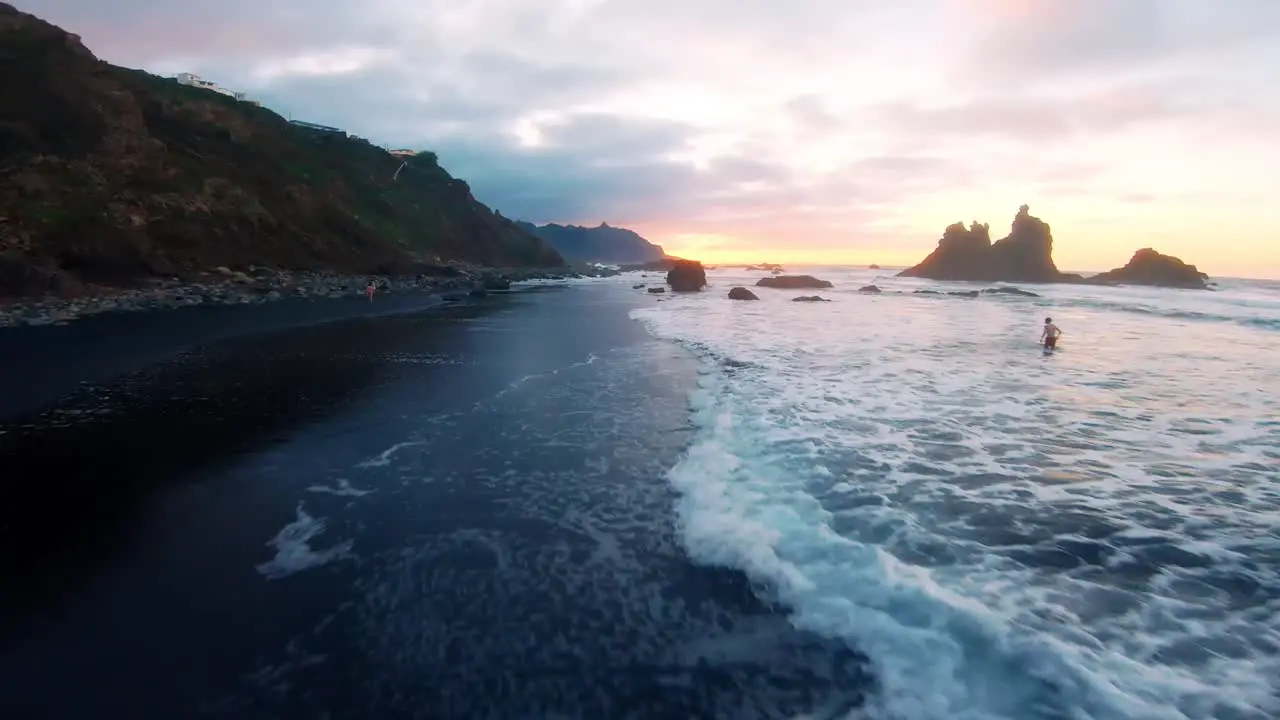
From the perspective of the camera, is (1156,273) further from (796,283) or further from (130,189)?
(130,189)

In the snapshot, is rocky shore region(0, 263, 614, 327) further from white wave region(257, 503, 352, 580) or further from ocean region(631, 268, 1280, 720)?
ocean region(631, 268, 1280, 720)

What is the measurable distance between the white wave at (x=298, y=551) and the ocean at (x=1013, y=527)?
4.46 meters

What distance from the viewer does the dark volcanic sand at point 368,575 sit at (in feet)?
16.4

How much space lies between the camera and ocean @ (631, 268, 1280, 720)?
5.20 metres

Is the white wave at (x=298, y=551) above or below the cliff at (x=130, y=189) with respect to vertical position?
below


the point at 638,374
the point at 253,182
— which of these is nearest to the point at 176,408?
the point at 638,374

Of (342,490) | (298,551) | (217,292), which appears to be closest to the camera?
(298,551)

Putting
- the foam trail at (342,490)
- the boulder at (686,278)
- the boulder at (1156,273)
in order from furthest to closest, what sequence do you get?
the boulder at (1156,273) < the boulder at (686,278) < the foam trail at (342,490)

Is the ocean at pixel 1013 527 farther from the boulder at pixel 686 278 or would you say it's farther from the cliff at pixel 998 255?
the cliff at pixel 998 255

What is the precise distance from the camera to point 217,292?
40.3 m

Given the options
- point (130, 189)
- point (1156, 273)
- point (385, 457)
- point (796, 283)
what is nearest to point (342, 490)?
point (385, 457)

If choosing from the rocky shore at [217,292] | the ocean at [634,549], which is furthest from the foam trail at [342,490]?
the rocky shore at [217,292]

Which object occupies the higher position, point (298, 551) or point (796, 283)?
point (796, 283)

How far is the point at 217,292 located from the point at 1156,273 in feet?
400
